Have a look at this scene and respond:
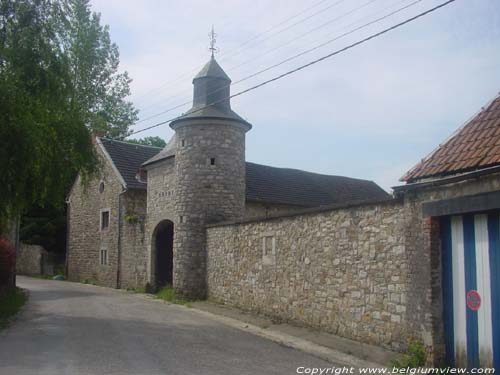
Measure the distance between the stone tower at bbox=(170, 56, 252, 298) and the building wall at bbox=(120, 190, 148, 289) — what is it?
4.52 meters

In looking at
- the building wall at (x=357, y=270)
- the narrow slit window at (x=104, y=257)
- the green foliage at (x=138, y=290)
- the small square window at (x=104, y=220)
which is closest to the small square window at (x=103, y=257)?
the narrow slit window at (x=104, y=257)

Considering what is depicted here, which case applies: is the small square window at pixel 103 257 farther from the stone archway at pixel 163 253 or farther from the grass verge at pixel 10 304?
the grass verge at pixel 10 304

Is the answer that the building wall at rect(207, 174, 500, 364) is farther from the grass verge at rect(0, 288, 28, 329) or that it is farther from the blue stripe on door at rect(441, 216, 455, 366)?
the grass verge at rect(0, 288, 28, 329)

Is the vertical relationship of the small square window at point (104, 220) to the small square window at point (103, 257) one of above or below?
above

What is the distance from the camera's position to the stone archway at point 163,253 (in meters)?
21.5

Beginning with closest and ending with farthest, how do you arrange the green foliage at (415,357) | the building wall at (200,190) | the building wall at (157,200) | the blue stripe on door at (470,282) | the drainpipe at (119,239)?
the blue stripe on door at (470,282), the green foliage at (415,357), the building wall at (200,190), the building wall at (157,200), the drainpipe at (119,239)

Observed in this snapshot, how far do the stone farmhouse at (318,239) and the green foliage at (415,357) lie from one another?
167mm

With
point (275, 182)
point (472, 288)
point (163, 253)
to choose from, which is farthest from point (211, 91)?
point (472, 288)

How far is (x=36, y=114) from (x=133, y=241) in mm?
11822

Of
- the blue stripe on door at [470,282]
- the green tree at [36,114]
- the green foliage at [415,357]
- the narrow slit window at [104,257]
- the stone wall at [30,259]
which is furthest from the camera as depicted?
the stone wall at [30,259]

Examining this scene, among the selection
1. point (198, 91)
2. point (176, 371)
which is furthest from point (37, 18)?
point (176, 371)

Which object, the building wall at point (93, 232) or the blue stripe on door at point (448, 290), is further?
the building wall at point (93, 232)

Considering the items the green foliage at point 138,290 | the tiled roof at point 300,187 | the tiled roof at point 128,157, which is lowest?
the green foliage at point 138,290

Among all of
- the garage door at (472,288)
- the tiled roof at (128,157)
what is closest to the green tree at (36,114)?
the garage door at (472,288)
